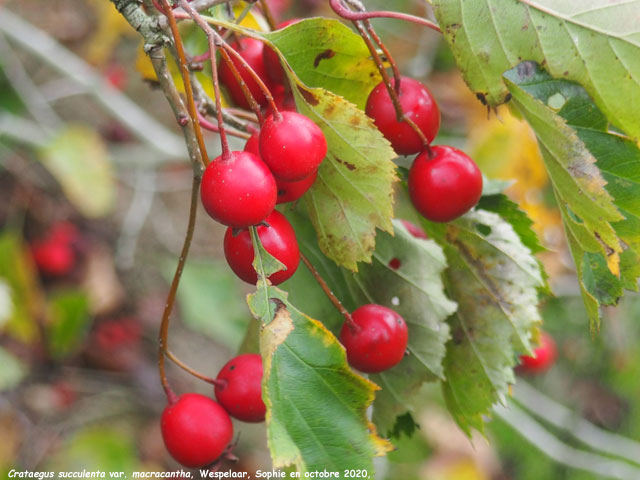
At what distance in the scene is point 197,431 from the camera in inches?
36.3

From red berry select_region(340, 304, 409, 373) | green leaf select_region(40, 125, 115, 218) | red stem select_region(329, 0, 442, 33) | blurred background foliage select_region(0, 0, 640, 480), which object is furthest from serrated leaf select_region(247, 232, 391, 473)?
green leaf select_region(40, 125, 115, 218)

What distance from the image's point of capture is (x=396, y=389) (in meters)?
1.00

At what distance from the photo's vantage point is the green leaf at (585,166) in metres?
0.75

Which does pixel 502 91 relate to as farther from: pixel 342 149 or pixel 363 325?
pixel 363 325

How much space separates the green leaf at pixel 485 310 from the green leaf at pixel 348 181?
0.25 meters

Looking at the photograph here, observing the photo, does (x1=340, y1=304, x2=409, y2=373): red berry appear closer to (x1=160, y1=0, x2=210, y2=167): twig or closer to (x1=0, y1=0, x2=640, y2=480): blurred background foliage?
(x1=160, y1=0, x2=210, y2=167): twig

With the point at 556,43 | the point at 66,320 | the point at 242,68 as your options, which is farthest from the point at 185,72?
the point at 66,320

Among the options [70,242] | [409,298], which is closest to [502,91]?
[409,298]

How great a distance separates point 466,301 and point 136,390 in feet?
7.68

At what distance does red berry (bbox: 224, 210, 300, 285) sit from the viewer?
2.52 feet

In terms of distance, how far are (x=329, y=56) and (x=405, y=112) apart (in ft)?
0.42

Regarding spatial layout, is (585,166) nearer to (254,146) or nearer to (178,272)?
(254,146)

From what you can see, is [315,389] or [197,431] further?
[197,431]

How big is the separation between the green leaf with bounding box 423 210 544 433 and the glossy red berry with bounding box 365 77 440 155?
215 millimetres
